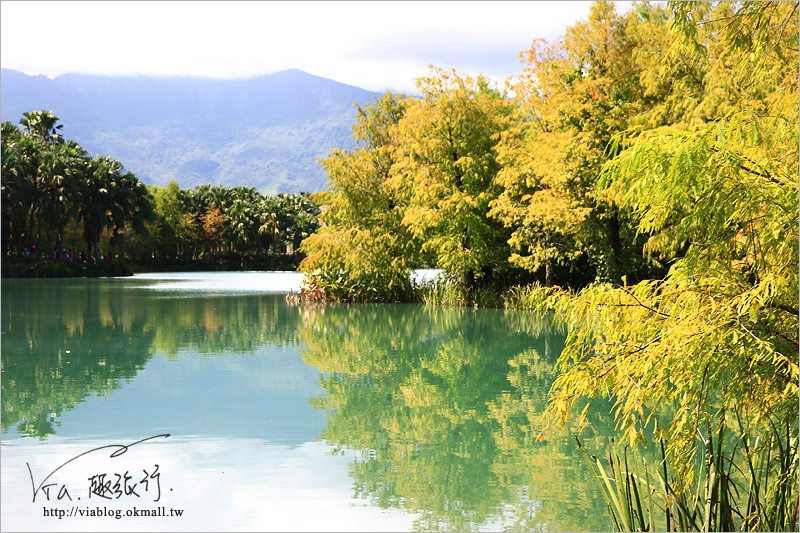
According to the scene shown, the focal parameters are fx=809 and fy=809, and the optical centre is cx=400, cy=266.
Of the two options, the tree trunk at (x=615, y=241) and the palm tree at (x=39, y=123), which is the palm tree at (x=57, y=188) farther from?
the tree trunk at (x=615, y=241)

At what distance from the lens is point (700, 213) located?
4047mm

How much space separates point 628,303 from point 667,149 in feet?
2.65

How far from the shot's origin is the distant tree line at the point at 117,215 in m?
49.7

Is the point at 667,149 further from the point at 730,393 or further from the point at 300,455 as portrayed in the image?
the point at 300,455

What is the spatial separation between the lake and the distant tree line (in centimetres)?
2862

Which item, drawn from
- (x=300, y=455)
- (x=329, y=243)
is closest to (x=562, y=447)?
(x=300, y=455)

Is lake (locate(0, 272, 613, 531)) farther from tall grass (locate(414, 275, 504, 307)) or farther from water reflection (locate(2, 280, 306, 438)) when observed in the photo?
tall grass (locate(414, 275, 504, 307))

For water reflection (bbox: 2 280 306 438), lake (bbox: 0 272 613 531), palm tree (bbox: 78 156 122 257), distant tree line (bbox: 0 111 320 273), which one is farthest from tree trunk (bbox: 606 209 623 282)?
palm tree (bbox: 78 156 122 257)

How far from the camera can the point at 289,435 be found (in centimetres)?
792

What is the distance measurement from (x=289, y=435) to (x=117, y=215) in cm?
5177

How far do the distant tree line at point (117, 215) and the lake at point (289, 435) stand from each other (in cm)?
2862
